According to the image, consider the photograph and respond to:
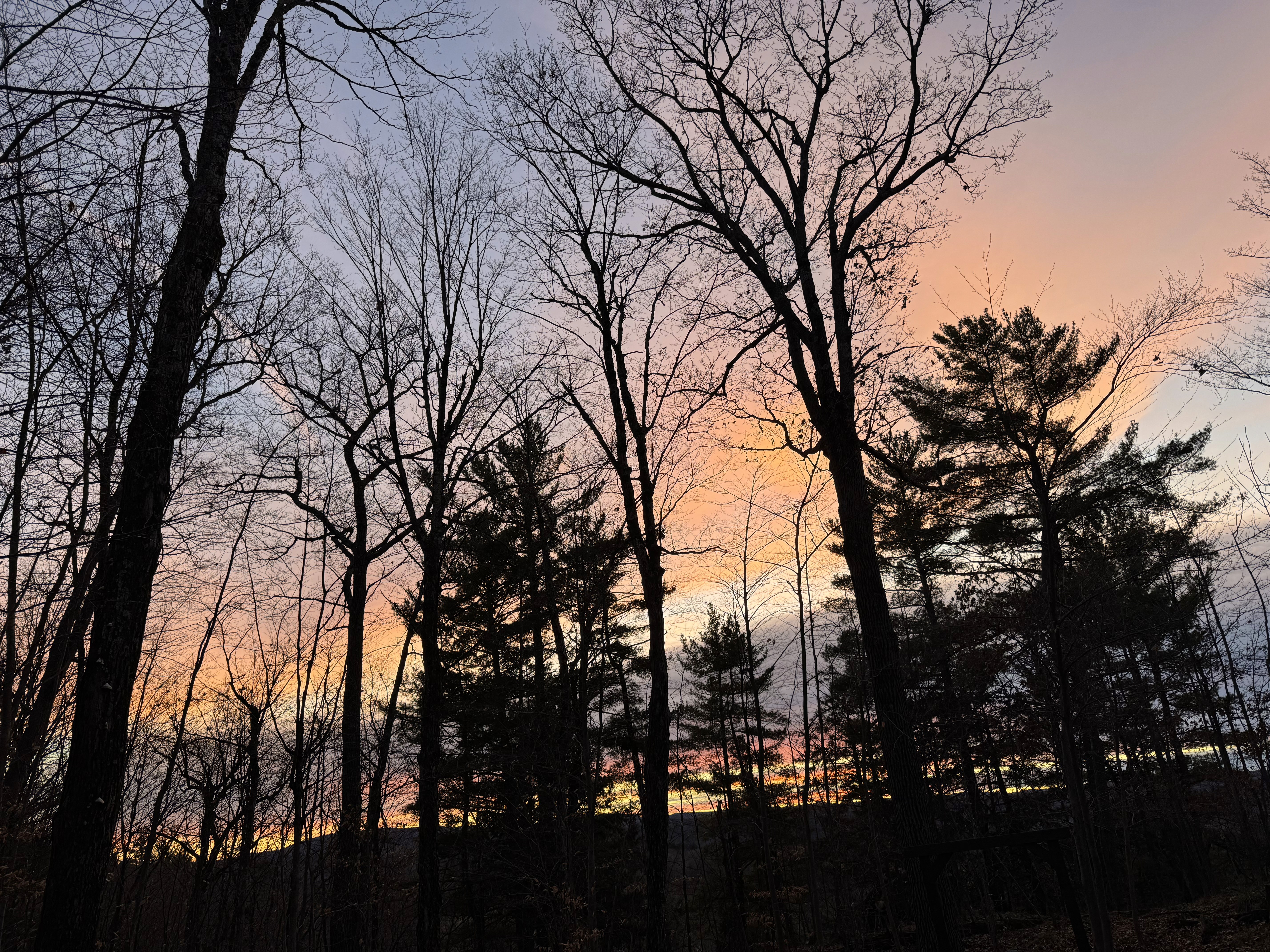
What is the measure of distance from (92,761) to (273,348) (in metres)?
7.38

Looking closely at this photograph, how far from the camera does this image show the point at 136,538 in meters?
4.77

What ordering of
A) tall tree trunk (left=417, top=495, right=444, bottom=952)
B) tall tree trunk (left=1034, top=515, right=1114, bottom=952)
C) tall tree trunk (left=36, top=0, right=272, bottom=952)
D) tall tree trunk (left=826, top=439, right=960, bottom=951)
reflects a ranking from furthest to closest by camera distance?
1. tall tree trunk (left=417, top=495, right=444, bottom=952)
2. tall tree trunk (left=1034, top=515, right=1114, bottom=952)
3. tall tree trunk (left=826, top=439, right=960, bottom=951)
4. tall tree trunk (left=36, top=0, right=272, bottom=952)

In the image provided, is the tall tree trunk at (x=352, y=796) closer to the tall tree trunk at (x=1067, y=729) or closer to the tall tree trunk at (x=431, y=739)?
the tall tree trunk at (x=431, y=739)

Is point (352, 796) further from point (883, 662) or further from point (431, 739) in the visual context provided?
point (883, 662)

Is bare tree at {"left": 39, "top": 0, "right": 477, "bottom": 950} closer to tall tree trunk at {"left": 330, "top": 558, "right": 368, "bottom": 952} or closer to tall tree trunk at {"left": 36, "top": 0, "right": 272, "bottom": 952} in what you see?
tall tree trunk at {"left": 36, "top": 0, "right": 272, "bottom": 952}

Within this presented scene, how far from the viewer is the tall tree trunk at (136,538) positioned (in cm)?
418

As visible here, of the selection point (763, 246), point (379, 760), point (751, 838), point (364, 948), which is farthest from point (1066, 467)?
point (751, 838)

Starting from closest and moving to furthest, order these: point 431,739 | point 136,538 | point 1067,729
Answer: point 136,538
point 1067,729
point 431,739

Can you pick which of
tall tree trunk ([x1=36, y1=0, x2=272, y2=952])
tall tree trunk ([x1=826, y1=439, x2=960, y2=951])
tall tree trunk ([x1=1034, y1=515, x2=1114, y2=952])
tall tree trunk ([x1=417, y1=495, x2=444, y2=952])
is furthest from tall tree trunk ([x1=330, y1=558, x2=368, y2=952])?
tall tree trunk ([x1=1034, y1=515, x2=1114, y2=952])

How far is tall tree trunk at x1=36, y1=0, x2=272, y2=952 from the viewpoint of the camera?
13.7ft

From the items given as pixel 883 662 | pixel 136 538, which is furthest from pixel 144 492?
pixel 883 662

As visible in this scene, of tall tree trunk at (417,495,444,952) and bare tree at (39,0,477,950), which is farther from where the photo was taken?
tall tree trunk at (417,495,444,952)

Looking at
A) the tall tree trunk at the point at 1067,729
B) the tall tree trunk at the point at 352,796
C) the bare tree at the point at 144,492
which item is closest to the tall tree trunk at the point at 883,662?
the tall tree trunk at the point at 1067,729

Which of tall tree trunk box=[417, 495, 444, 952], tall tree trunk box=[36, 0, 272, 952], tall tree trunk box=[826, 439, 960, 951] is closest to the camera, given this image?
tall tree trunk box=[36, 0, 272, 952]
